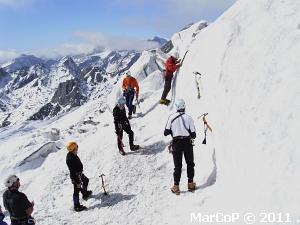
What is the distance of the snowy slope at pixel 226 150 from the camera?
11.7 meters

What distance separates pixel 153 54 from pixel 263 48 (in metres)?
39.9

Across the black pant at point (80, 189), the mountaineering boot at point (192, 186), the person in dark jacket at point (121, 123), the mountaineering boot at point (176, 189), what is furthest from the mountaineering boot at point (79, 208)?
the person in dark jacket at point (121, 123)

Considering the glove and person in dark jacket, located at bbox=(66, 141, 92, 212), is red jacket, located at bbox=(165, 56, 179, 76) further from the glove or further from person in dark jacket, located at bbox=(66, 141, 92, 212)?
person in dark jacket, located at bbox=(66, 141, 92, 212)

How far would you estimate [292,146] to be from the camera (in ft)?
36.7

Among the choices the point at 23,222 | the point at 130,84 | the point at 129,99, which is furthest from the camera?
the point at 130,84

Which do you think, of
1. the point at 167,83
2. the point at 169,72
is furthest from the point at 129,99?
the point at 169,72

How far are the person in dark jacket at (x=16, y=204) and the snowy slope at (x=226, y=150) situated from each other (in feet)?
9.73

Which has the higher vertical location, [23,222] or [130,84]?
[130,84]

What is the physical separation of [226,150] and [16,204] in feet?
21.9

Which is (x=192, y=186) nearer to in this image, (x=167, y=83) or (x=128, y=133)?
(x=128, y=133)

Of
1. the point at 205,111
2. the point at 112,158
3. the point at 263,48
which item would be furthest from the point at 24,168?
the point at 263,48

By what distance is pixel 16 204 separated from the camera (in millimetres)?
11500

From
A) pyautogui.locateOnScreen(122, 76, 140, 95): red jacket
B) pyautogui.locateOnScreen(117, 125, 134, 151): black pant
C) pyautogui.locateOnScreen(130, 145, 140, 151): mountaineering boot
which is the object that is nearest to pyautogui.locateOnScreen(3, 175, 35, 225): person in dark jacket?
pyautogui.locateOnScreen(117, 125, 134, 151): black pant

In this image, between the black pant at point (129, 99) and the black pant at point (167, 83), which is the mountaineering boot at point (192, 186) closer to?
the black pant at point (167, 83)
